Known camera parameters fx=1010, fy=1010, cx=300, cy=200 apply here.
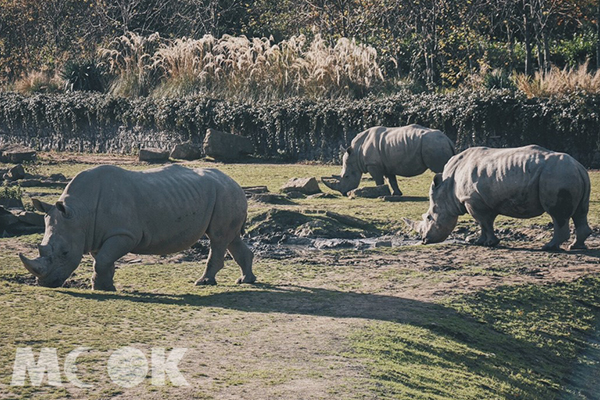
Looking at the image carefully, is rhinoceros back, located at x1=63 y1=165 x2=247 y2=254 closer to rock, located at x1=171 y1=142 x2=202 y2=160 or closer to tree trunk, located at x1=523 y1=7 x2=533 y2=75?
rock, located at x1=171 y1=142 x2=202 y2=160

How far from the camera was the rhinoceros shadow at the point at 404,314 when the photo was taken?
7.87m

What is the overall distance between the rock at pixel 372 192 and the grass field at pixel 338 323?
4.22 m

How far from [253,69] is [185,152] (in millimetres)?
3301

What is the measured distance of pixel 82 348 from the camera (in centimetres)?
676

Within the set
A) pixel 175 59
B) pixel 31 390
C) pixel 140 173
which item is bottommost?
pixel 31 390

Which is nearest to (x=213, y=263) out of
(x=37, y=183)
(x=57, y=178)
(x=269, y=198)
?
(x=269, y=198)

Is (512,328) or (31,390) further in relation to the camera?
(512,328)

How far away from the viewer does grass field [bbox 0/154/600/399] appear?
6363mm

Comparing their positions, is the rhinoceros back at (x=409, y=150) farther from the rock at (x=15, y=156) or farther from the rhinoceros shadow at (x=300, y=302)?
the rock at (x=15, y=156)

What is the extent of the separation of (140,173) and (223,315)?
2270 millimetres

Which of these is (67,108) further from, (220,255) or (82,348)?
(82,348)

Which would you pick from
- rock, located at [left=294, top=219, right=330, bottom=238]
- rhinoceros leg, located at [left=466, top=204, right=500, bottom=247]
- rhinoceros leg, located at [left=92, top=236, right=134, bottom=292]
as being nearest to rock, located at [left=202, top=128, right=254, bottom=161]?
rock, located at [left=294, top=219, right=330, bottom=238]

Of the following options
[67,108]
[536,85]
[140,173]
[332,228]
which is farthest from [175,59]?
[140,173]

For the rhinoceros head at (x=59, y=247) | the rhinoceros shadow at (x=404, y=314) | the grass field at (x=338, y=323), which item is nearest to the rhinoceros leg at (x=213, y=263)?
the grass field at (x=338, y=323)
